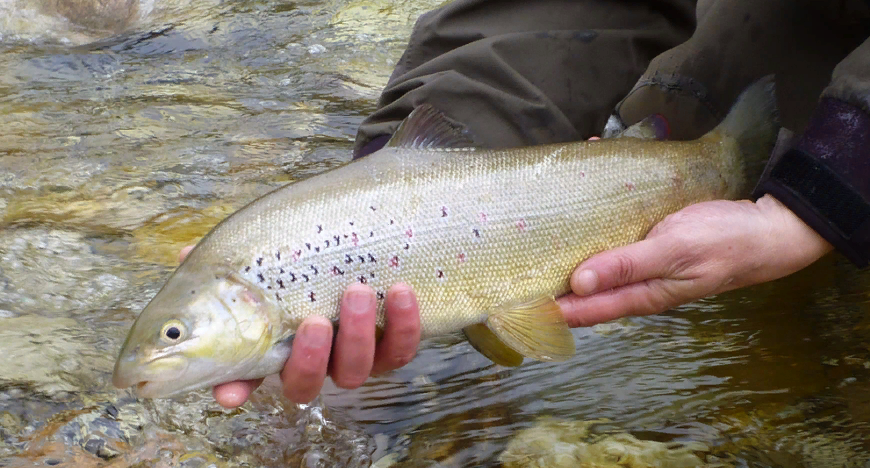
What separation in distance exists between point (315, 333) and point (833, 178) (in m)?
1.68

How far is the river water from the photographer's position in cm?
285

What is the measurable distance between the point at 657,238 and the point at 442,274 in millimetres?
719

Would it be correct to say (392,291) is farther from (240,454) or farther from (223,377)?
(240,454)

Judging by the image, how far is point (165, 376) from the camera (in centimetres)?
229

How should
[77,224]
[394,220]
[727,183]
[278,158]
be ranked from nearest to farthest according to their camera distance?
1. [394,220]
2. [727,183]
3. [77,224]
4. [278,158]

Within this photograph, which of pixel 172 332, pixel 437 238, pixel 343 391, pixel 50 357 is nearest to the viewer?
pixel 172 332

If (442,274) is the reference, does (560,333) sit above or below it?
below

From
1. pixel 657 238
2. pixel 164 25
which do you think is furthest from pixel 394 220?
pixel 164 25

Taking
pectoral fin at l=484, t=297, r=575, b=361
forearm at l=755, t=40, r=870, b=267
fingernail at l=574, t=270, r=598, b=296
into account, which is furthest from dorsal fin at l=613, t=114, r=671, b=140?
pectoral fin at l=484, t=297, r=575, b=361

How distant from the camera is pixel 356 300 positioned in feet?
7.78

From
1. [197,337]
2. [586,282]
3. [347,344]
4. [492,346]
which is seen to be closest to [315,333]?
[347,344]

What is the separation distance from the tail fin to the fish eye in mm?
1952

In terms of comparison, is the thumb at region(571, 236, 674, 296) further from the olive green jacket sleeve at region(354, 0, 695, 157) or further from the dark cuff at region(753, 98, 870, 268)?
the olive green jacket sleeve at region(354, 0, 695, 157)

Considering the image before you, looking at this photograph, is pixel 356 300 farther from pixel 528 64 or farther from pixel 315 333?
pixel 528 64
